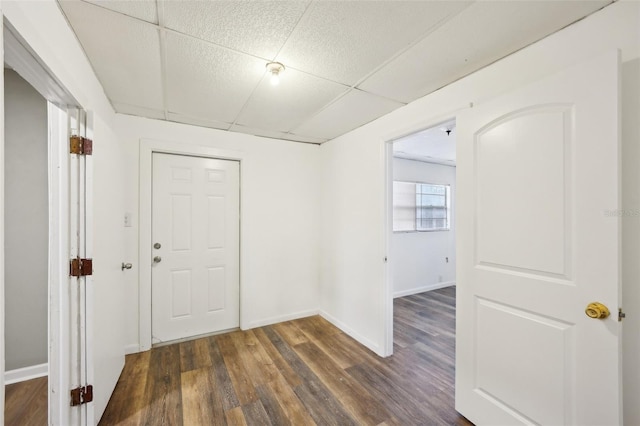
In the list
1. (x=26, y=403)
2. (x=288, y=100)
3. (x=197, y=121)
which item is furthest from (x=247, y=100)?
(x=26, y=403)

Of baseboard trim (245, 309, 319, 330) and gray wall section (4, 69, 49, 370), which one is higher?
gray wall section (4, 69, 49, 370)

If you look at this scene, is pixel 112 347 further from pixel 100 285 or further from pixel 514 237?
pixel 514 237

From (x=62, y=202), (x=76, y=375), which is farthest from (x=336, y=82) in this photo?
(x=76, y=375)

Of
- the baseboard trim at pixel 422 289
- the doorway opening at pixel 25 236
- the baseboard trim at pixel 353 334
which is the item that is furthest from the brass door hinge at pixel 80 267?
the baseboard trim at pixel 422 289

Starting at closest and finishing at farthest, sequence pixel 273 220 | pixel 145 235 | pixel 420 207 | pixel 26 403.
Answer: pixel 26 403, pixel 145 235, pixel 273 220, pixel 420 207

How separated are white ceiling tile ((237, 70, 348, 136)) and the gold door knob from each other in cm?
195

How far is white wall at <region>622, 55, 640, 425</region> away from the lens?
46.0 inches

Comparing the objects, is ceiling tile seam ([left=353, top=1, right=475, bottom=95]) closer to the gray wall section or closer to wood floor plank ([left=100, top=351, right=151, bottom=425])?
the gray wall section

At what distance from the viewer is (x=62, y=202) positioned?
1.48 metres

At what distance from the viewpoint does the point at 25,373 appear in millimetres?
2096

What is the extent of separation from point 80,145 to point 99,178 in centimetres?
24

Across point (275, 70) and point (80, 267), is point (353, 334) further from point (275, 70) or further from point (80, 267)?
point (275, 70)

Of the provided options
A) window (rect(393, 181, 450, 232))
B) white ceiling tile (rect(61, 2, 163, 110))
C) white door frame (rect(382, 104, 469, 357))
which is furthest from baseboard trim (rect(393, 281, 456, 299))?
white ceiling tile (rect(61, 2, 163, 110))

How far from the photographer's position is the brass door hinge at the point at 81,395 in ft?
4.99
